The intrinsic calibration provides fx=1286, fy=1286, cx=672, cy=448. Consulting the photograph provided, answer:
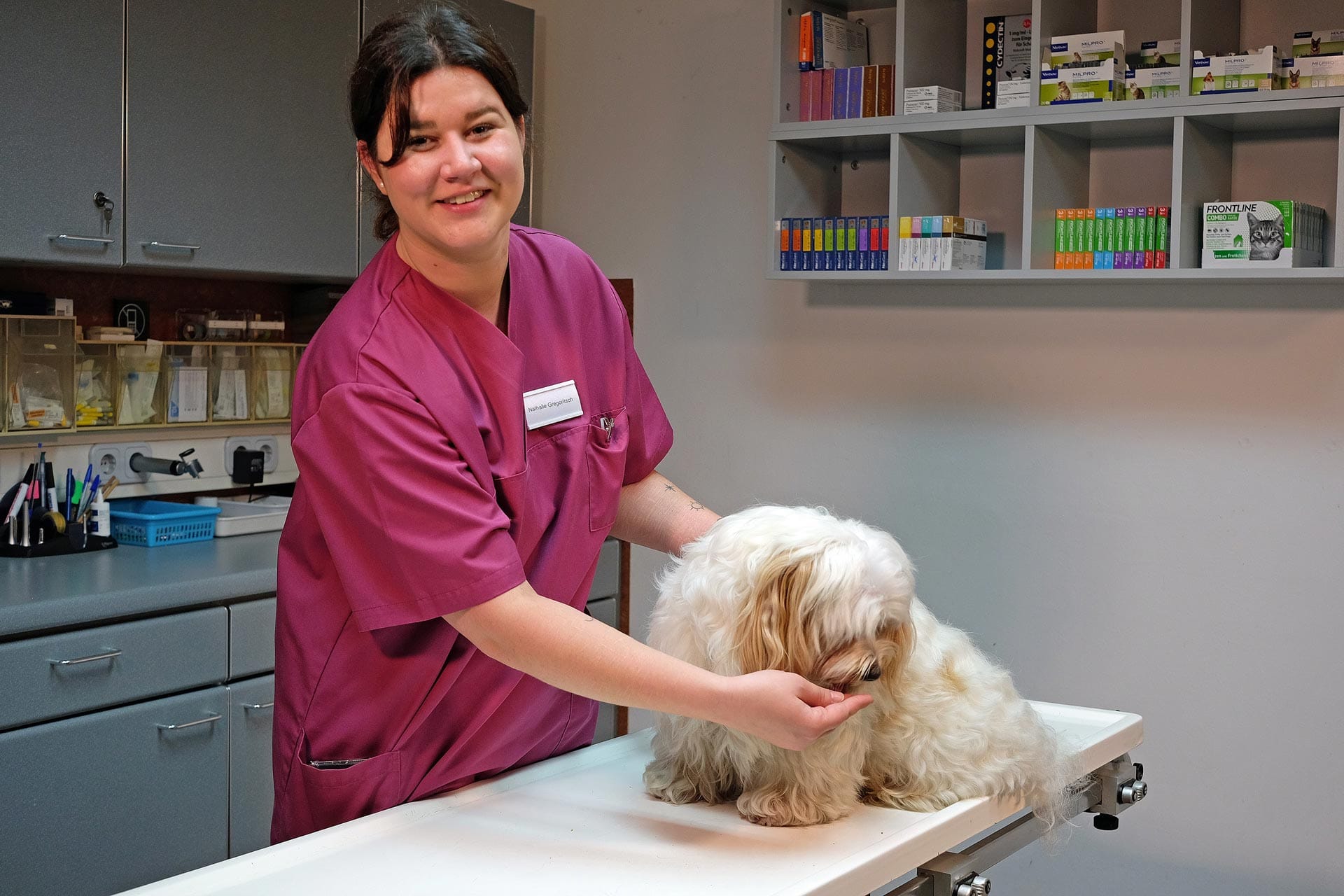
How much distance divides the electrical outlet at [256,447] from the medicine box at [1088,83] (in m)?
2.33

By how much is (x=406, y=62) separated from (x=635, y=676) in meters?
0.69

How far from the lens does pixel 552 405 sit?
5.09 ft

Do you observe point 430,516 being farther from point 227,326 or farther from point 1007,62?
point 227,326

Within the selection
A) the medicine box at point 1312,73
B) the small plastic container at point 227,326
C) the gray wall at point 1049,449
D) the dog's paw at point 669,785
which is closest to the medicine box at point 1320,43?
the medicine box at point 1312,73

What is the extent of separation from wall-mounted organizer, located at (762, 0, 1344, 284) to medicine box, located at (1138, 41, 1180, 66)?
0.17ft

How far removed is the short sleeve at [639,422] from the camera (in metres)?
1.74

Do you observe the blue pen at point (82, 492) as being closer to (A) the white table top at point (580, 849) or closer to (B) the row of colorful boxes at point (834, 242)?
(B) the row of colorful boxes at point (834, 242)

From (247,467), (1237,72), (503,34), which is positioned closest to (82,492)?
(247,467)

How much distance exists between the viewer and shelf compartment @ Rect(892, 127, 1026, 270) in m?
3.27

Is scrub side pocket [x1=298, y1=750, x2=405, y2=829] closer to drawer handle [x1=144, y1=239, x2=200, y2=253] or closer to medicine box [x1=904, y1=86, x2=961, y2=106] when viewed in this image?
drawer handle [x1=144, y1=239, x2=200, y2=253]

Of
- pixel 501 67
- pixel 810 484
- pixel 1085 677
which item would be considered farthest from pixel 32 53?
pixel 1085 677

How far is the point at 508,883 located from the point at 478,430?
48cm

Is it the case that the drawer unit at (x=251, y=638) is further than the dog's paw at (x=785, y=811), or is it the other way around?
the drawer unit at (x=251, y=638)

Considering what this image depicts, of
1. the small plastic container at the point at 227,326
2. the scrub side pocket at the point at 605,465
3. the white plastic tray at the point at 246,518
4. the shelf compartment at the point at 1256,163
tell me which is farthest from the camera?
the small plastic container at the point at 227,326
